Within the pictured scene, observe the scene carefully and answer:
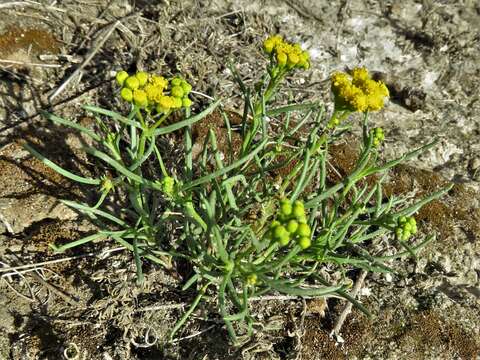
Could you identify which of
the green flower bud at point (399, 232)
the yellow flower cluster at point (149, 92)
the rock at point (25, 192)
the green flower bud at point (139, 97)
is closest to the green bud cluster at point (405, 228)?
the green flower bud at point (399, 232)

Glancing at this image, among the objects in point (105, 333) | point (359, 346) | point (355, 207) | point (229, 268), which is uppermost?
point (355, 207)

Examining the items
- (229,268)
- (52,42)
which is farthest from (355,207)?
(52,42)

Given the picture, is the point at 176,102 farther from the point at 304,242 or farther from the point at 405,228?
the point at 405,228

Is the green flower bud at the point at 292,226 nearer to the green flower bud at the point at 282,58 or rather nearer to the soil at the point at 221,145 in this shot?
the green flower bud at the point at 282,58

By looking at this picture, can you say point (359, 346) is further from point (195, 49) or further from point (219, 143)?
point (195, 49)

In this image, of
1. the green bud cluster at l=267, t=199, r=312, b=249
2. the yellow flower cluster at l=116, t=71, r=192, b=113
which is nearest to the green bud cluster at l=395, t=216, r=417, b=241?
the green bud cluster at l=267, t=199, r=312, b=249

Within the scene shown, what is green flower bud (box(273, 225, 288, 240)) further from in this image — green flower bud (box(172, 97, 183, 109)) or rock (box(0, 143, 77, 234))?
rock (box(0, 143, 77, 234))
